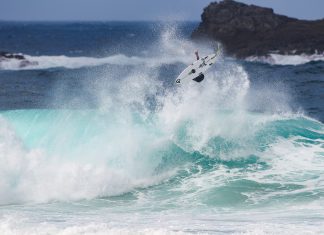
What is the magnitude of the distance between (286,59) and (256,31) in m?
13.1

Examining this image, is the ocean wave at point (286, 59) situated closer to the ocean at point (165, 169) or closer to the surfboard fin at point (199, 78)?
the ocean at point (165, 169)

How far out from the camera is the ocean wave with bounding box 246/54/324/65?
56.7 m

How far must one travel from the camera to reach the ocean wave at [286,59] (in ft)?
186

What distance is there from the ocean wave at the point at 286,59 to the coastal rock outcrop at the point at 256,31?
107 cm

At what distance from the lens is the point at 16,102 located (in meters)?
34.2

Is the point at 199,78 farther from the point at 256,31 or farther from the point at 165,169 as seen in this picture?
the point at 256,31

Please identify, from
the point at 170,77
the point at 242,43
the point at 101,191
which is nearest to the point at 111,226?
the point at 101,191

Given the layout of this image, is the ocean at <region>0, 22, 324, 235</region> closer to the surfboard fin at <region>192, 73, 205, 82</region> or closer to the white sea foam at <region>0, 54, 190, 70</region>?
the surfboard fin at <region>192, 73, 205, 82</region>

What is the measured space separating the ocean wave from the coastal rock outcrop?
107 cm

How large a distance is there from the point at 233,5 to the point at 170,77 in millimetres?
31569

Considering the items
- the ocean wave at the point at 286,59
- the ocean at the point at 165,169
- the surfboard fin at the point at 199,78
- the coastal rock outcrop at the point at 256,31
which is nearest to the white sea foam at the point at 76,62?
the ocean wave at the point at 286,59

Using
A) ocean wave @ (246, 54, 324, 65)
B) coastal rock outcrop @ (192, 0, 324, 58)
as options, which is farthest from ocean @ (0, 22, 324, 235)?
coastal rock outcrop @ (192, 0, 324, 58)

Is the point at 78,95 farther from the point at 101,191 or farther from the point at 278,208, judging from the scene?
the point at 278,208

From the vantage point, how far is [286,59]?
5822cm
